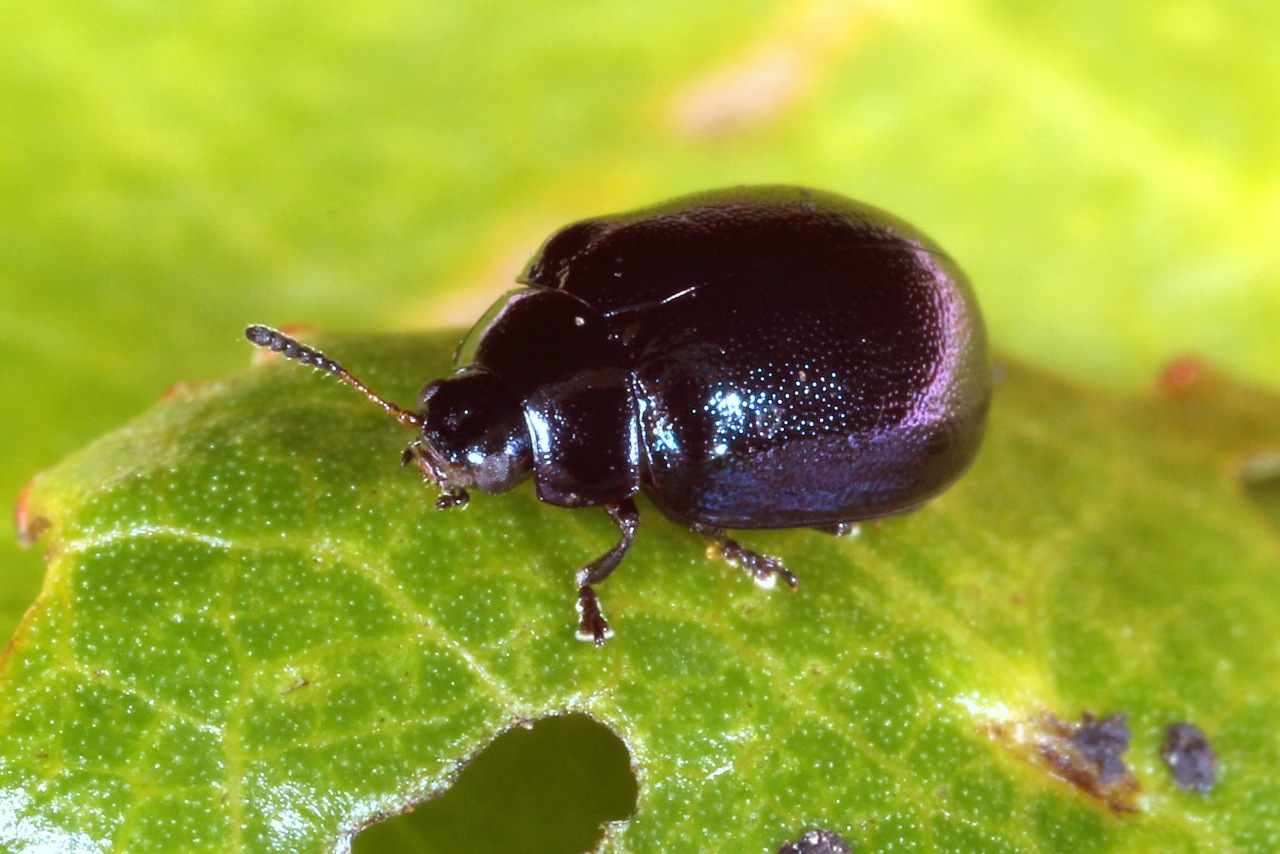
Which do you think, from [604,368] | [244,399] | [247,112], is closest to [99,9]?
[247,112]

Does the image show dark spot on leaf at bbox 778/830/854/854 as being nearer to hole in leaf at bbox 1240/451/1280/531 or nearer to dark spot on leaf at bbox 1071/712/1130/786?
dark spot on leaf at bbox 1071/712/1130/786

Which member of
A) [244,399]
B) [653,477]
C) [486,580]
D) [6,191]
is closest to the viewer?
[486,580]

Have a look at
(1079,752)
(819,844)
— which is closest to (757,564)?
(819,844)

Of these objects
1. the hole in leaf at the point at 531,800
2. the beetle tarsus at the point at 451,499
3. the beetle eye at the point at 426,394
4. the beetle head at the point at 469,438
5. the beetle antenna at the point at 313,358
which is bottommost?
the hole in leaf at the point at 531,800

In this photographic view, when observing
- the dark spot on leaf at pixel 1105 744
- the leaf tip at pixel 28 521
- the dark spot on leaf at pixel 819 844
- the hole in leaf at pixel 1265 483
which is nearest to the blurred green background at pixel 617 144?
the hole in leaf at pixel 1265 483

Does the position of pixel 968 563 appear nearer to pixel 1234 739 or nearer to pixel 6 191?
pixel 1234 739

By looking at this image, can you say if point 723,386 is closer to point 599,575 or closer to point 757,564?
point 757,564

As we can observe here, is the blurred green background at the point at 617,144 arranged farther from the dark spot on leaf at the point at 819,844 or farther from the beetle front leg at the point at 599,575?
the dark spot on leaf at the point at 819,844
